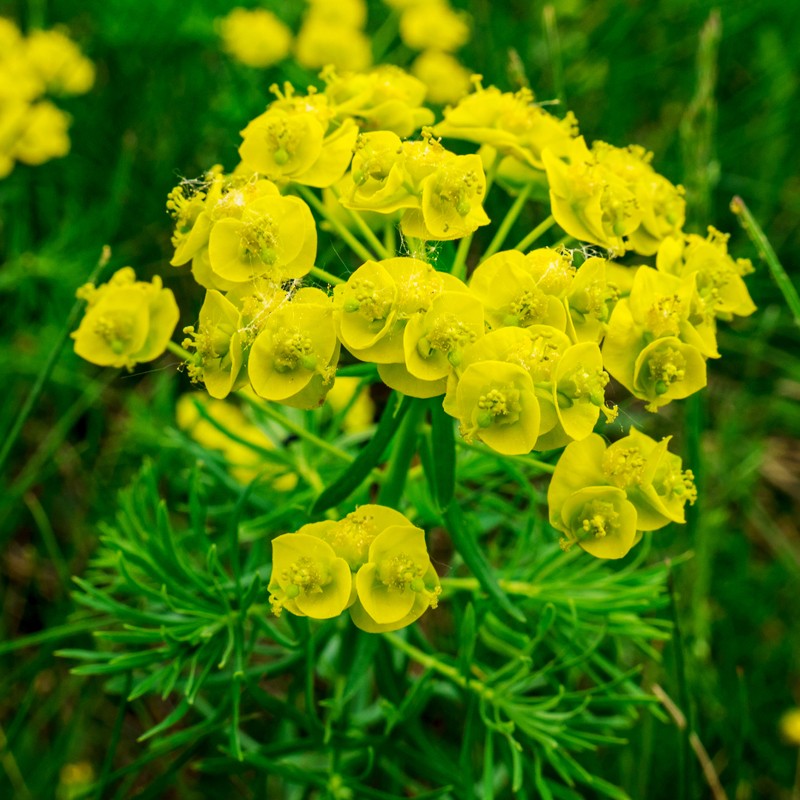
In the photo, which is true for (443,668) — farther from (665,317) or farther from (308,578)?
(665,317)

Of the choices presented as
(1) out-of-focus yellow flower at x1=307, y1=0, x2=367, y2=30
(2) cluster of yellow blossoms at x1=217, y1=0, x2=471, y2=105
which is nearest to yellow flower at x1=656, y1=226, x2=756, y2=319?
(2) cluster of yellow blossoms at x1=217, y1=0, x2=471, y2=105

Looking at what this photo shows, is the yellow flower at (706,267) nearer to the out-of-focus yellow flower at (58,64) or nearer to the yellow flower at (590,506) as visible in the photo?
the yellow flower at (590,506)

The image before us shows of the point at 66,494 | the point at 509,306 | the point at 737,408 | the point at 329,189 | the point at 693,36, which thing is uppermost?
the point at 509,306

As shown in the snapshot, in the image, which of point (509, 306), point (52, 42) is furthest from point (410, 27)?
point (509, 306)

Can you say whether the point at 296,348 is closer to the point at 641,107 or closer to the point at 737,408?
the point at 737,408

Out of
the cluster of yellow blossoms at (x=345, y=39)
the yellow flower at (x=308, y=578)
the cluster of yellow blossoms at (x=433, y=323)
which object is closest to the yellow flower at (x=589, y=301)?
the cluster of yellow blossoms at (x=433, y=323)
